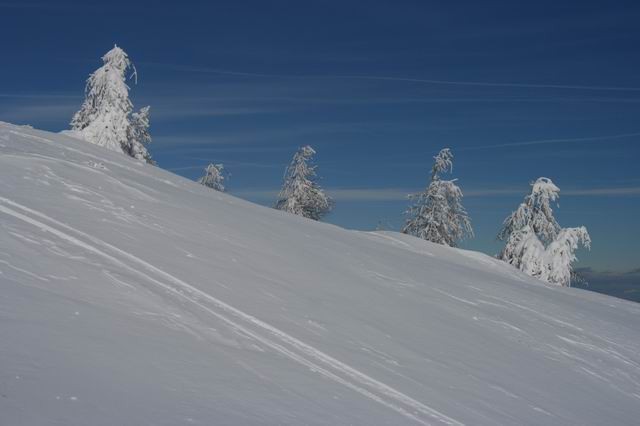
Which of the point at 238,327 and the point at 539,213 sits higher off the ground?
the point at 539,213

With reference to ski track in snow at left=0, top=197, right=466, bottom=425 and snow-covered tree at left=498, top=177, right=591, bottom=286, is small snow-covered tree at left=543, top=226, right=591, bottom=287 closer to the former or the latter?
snow-covered tree at left=498, top=177, right=591, bottom=286

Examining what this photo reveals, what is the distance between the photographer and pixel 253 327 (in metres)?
6.45

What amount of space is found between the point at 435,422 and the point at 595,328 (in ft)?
26.1

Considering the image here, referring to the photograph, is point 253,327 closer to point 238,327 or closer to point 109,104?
point 238,327

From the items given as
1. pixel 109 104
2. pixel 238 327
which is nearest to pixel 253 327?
pixel 238 327

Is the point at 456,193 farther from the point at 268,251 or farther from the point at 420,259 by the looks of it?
the point at 268,251

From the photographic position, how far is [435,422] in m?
5.70

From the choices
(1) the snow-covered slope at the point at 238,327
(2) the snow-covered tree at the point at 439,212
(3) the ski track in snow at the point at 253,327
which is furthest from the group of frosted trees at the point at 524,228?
(3) the ski track in snow at the point at 253,327

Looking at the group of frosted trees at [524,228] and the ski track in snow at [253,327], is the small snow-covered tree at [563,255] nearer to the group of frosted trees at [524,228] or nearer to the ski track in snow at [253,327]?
the group of frosted trees at [524,228]

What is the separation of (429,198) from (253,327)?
104 ft

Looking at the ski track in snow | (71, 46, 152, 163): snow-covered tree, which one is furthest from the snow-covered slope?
(71, 46, 152, 163): snow-covered tree

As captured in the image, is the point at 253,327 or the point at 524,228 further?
the point at 524,228

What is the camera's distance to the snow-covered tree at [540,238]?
29.5 meters

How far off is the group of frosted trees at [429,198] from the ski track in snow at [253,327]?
1807 centimetres
